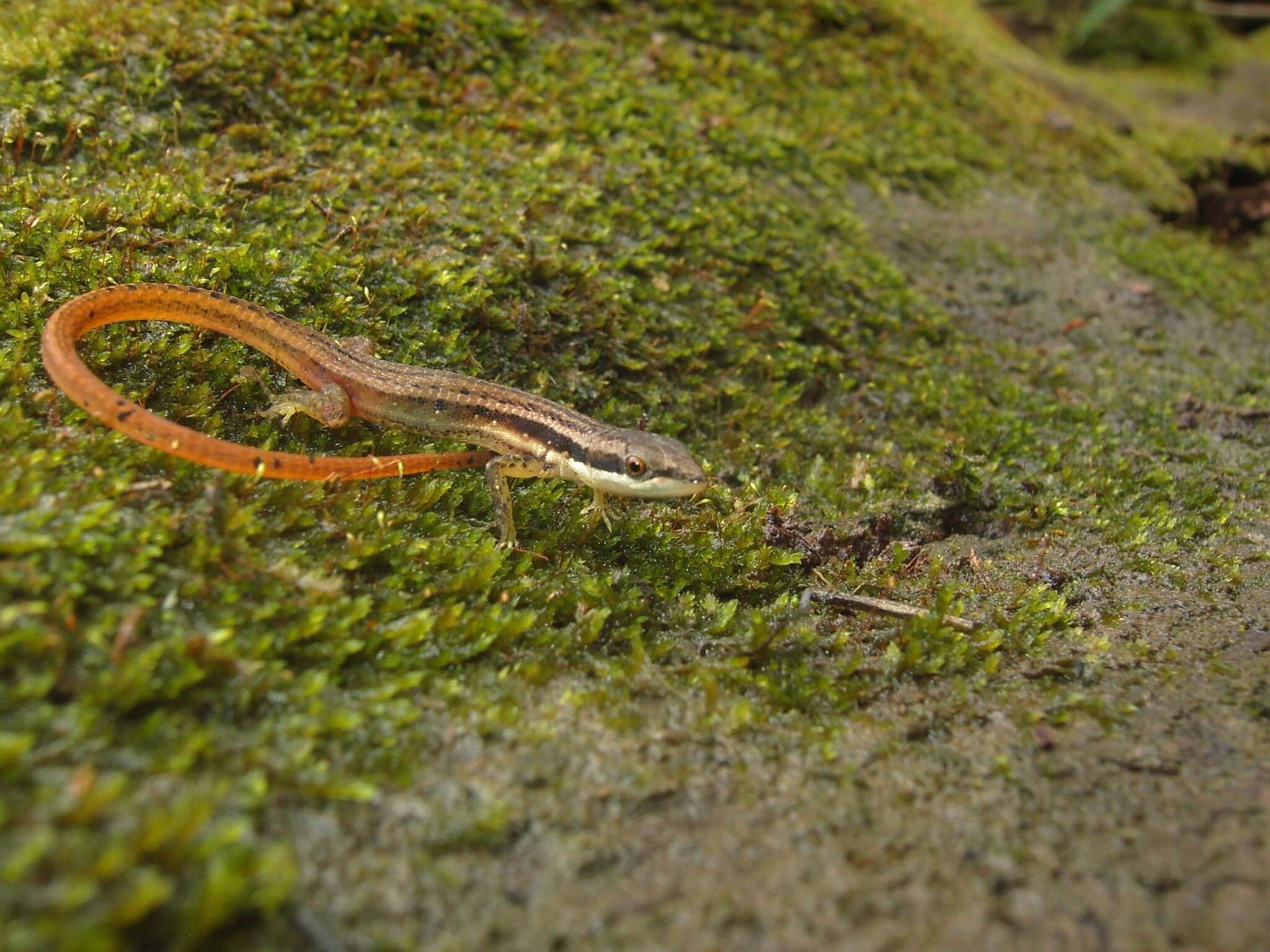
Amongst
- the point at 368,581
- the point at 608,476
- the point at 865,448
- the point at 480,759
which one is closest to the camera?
the point at 480,759

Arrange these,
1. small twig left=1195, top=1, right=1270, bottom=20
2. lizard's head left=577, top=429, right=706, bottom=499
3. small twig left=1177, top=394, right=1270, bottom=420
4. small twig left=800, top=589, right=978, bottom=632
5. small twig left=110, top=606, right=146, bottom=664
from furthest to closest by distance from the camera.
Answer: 1. small twig left=1195, top=1, right=1270, bottom=20
2. small twig left=1177, top=394, right=1270, bottom=420
3. lizard's head left=577, top=429, right=706, bottom=499
4. small twig left=800, top=589, right=978, bottom=632
5. small twig left=110, top=606, right=146, bottom=664

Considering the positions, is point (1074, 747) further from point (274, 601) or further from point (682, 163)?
point (682, 163)

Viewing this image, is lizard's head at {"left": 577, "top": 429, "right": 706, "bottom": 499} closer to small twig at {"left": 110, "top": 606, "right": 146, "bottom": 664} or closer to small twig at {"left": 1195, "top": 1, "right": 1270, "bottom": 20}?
small twig at {"left": 110, "top": 606, "right": 146, "bottom": 664}

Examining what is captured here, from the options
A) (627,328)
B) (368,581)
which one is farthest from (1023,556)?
(368,581)

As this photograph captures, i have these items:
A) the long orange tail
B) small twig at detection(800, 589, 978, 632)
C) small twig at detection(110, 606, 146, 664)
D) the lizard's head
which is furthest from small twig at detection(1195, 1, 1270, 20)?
small twig at detection(110, 606, 146, 664)

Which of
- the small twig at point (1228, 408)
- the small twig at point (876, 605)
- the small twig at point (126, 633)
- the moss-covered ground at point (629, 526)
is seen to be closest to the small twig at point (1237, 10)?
the moss-covered ground at point (629, 526)

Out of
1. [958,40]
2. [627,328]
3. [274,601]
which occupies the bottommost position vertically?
[274,601]
